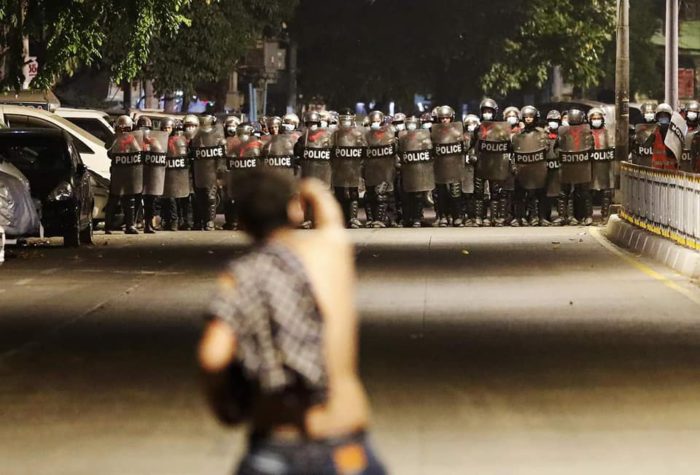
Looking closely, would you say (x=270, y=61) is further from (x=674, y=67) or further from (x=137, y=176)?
(x=137, y=176)

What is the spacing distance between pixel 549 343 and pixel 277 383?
992cm

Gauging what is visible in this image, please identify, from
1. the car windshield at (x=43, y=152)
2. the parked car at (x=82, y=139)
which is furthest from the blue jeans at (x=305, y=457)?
the parked car at (x=82, y=139)

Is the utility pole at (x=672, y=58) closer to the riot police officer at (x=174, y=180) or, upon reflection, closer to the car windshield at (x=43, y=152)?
the riot police officer at (x=174, y=180)

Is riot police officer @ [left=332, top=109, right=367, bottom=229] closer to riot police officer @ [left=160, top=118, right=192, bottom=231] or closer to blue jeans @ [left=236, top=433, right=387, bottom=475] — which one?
riot police officer @ [left=160, top=118, right=192, bottom=231]

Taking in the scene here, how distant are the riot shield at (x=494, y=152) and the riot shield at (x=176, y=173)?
496 centimetres

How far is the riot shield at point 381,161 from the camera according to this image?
34406 mm

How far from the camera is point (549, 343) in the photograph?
15578mm

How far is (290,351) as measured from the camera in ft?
19.2

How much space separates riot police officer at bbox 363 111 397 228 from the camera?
1355 inches

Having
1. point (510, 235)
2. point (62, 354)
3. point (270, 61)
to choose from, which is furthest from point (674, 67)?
point (62, 354)

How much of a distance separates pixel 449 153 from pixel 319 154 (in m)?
2.20

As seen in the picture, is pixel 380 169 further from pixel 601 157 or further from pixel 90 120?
pixel 90 120

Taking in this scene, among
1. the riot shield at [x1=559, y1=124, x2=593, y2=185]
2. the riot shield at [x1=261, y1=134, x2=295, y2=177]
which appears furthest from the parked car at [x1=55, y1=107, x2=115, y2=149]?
the riot shield at [x1=559, y1=124, x2=593, y2=185]

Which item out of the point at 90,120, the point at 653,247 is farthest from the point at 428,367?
the point at 90,120
